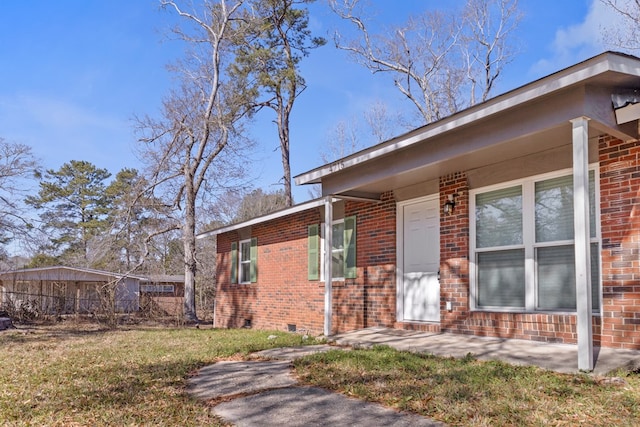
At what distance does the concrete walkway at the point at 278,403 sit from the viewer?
12.8 ft

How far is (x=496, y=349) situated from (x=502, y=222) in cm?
176

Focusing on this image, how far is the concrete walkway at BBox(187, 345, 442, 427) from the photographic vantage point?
3.89 metres

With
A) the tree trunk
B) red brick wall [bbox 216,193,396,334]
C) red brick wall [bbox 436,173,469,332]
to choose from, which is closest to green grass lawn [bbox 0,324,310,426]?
red brick wall [bbox 216,193,396,334]

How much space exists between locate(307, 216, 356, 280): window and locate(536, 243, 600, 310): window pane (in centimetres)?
390

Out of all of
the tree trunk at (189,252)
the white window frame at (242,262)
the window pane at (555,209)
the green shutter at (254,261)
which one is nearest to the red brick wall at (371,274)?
the window pane at (555,209)

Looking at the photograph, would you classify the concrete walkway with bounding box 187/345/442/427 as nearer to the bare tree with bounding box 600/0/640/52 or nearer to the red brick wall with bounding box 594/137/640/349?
the red brick wall with bounding box 594/137/640/349

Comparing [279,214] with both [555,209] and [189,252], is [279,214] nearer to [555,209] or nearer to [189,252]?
[555,209]

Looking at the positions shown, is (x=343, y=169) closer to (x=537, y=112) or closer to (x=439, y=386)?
(x=537, y=112)

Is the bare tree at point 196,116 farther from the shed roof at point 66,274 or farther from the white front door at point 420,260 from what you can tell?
the white front door at point 420,260

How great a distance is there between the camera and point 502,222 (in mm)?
6969

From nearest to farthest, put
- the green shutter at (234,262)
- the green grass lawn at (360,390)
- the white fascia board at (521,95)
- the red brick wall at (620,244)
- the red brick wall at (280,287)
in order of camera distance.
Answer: the green grass lawn at (360,390) < the white fascia board at (521,95) < the red brick wall at (620,244) < the red brick wall at (280,287) < the green shutter at (234,262)

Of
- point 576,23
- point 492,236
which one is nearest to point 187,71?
point 576,23

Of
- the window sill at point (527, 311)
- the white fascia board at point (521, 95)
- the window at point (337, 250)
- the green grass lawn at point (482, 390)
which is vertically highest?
the white fascia board at point (521, 95)

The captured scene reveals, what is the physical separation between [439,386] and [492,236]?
3064 mm
